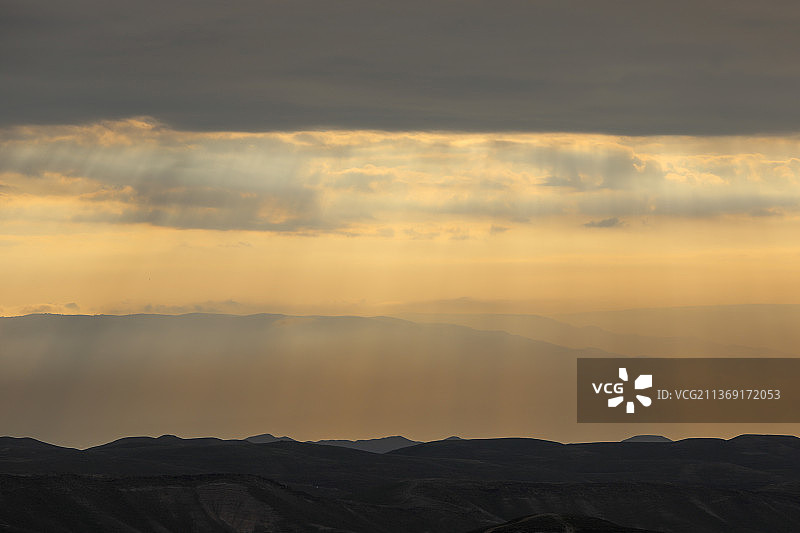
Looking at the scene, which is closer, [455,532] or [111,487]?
[111,487]

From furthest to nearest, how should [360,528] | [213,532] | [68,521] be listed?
1. [360,528]
2. [213,532]
3. [68,521]

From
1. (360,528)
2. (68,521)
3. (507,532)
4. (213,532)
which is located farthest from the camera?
(360,528)

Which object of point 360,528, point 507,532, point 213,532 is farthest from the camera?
point 360,528

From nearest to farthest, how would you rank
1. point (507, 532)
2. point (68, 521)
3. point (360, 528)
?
point (507, 532) < point (68, 521) < point (360, 528)

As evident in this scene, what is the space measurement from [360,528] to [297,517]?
11.3 m

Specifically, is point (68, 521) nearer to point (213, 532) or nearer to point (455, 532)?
point (213, 532)

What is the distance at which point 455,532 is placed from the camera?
19988 centimetres

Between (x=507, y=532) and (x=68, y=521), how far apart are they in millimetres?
63784

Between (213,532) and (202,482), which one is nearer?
(213,532)

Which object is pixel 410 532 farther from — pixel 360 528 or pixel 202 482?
pixel 202 482

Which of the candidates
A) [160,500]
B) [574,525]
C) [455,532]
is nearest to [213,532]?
[160,500]

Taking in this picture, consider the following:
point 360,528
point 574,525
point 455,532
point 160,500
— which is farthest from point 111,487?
point 574,525

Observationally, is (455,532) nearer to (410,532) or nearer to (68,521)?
(410,532)

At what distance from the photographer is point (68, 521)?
554ft
